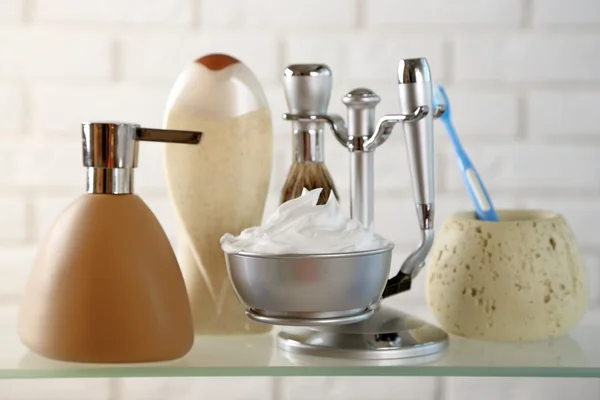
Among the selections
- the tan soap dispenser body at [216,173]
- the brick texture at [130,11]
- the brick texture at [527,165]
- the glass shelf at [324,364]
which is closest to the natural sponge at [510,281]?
the glass shelf at [324,364]

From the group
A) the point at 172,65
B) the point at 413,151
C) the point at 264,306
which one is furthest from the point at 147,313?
the point at 172,65

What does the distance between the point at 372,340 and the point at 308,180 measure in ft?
0.32

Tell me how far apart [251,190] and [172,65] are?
0.92ft

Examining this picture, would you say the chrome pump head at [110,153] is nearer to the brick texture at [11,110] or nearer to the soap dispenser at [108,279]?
the soap dispenser at [108,279]

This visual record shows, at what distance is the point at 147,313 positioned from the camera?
471mm

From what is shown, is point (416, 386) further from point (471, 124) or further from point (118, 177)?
point (118, 177)

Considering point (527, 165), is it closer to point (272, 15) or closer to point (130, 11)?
point (272, 15)

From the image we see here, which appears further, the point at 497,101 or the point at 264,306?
the point at 497,101

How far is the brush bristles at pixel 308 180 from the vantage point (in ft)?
1.72

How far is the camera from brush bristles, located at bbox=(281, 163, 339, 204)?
20.6 inches

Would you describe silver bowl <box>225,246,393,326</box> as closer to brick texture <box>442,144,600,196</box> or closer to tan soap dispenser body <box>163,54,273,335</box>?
tan soap dispenser body <box>163,54,273,335</box>

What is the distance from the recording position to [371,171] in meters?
0.53

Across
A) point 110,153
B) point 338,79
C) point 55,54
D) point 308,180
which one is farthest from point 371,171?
point 55,54

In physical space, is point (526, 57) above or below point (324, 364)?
above
